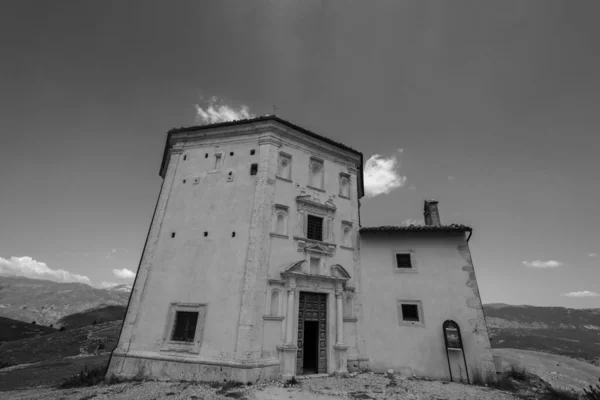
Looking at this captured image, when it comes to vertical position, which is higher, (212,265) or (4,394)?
(212,265)

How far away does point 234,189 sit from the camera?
1342 cm

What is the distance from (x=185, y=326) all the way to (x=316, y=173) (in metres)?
10.3

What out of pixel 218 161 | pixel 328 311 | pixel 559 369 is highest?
pixel 218 161

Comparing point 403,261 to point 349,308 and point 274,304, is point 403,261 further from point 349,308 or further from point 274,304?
point 274,304

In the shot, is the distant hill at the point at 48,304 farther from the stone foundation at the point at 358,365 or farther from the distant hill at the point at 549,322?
the distant hill at the point at 549,322

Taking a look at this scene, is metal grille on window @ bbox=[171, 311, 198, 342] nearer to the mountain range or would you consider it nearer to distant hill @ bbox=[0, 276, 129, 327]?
the mountain range

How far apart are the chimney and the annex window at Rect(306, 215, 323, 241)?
25.0 feet

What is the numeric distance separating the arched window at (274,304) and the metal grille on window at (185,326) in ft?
10.6

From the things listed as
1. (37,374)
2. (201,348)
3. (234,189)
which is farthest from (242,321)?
(37,374)

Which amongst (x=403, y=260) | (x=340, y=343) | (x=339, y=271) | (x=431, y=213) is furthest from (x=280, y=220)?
(x=431, y=213)

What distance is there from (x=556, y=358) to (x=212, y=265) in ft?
98.0

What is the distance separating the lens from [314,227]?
1409 centimetres

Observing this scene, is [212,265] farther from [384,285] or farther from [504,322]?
[504,322]

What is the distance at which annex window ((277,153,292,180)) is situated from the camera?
1418 cm
